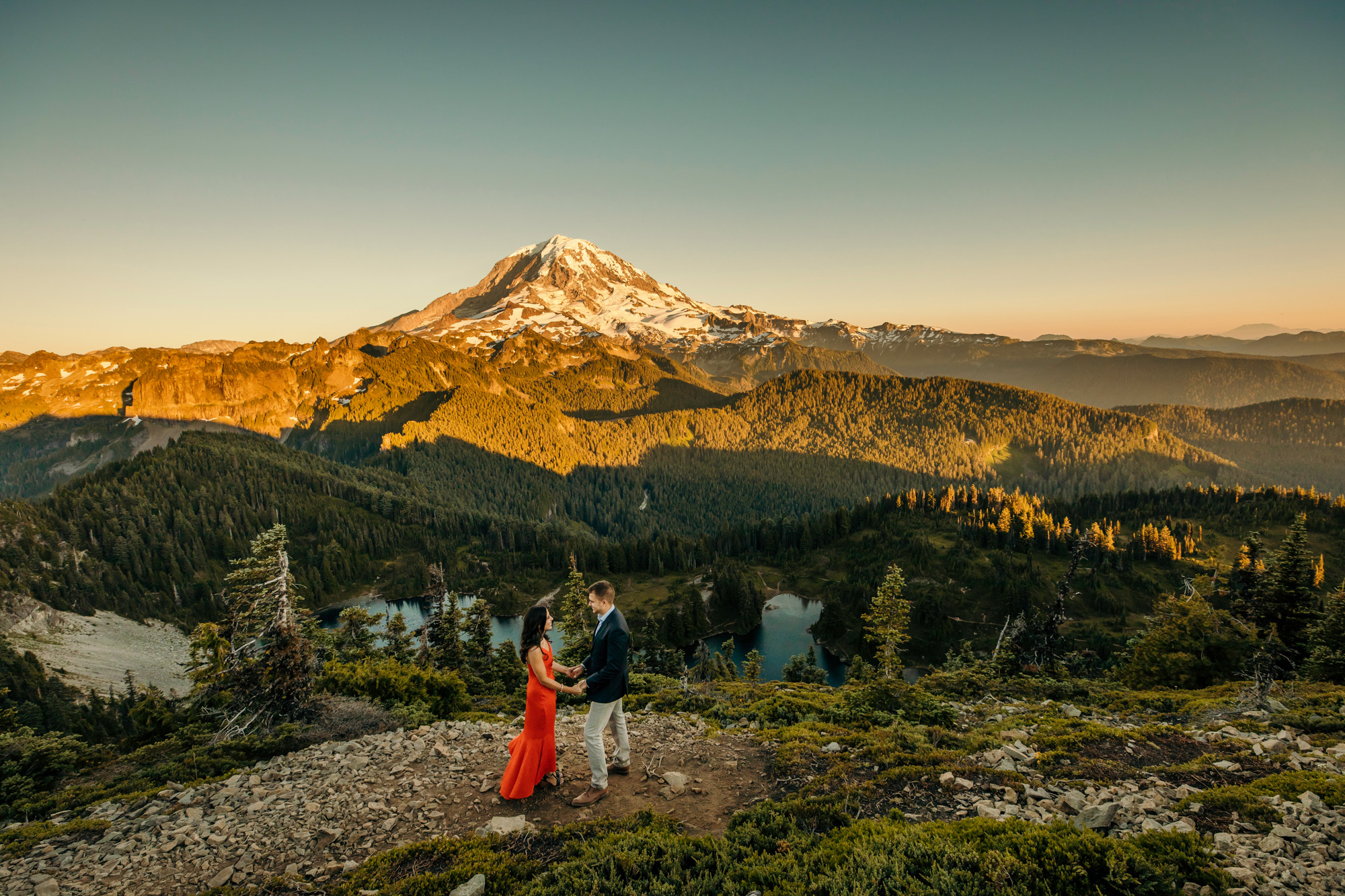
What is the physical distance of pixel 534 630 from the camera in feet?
37.8

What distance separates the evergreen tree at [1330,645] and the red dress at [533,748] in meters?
36.2

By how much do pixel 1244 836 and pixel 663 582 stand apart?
146 m

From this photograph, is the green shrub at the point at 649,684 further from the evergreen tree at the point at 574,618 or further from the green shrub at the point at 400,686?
the evergreen tree at the point at 574,618

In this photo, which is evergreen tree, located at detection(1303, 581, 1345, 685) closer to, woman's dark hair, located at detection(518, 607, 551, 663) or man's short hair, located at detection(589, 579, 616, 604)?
man's short hair, located at detection(589, 579, 616, 604)

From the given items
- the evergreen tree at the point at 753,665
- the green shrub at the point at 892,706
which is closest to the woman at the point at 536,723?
Answer: the green shrub at the point at 892,706

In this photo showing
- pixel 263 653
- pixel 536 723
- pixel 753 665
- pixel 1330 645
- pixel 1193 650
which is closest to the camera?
pixel 536 723

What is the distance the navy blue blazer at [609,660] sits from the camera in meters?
11.1

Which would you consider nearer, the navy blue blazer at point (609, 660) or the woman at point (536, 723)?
the navy blue blazer at point (609, 660)

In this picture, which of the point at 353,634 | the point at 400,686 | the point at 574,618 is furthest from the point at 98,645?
the point at 400,686

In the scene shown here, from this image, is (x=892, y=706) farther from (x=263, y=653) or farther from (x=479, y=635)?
(x=479, y=635)

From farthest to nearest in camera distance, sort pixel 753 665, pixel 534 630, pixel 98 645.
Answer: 1. pixel 98 645
2. pixel 753 665
3. pixel 534 630

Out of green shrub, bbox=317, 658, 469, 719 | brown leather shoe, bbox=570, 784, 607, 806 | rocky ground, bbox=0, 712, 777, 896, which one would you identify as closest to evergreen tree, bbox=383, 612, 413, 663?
green shrub, bbox=317, 658, 469, 719

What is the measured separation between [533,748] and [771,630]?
402ft

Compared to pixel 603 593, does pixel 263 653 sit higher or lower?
lower
